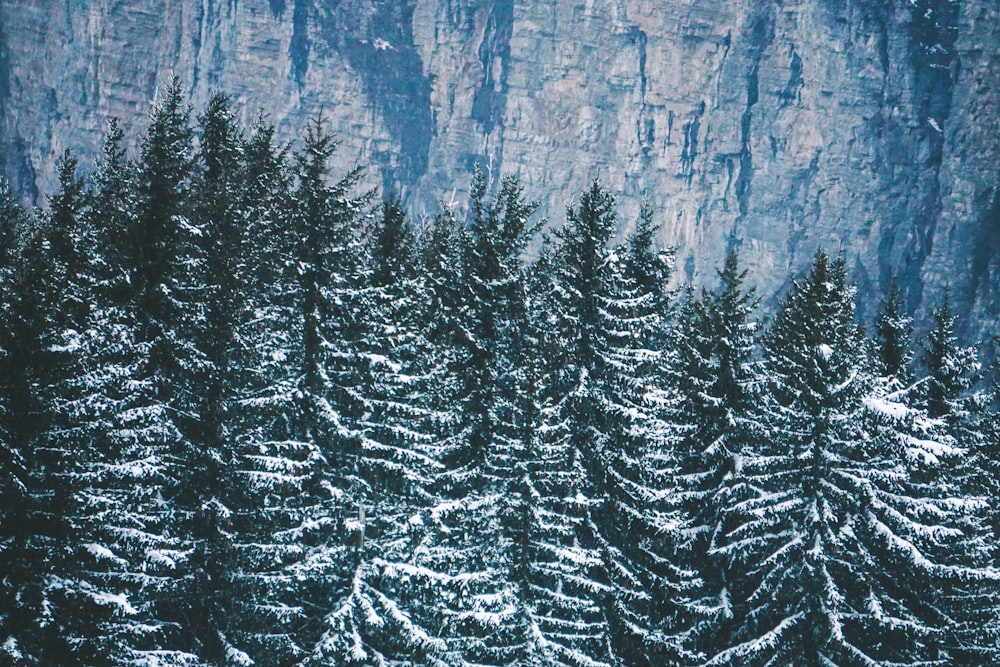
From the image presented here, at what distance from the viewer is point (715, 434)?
1010 inches

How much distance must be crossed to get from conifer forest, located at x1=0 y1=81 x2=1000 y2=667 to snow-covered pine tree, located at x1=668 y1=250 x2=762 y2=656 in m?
0.08

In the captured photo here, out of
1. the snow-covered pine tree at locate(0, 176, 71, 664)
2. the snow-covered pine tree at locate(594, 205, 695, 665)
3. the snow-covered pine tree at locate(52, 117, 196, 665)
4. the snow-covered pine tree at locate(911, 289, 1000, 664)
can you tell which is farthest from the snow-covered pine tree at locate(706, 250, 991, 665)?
the snow-covered pine tree at locate(0, 176, 71, 664)

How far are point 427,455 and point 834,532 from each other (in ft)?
29.0

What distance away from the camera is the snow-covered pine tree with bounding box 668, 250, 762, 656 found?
24.8 meters

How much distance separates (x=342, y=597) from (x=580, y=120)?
123275 millimetres

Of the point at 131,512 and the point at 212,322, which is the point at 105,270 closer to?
the point at 212,322

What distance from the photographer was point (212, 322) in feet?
70.1

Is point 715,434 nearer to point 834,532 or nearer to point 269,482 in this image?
point 834,532

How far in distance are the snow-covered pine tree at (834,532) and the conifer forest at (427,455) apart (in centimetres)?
8

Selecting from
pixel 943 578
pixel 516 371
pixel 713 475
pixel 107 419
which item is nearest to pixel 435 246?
pixel 516 371

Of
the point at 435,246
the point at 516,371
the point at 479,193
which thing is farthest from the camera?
the point at 435,246

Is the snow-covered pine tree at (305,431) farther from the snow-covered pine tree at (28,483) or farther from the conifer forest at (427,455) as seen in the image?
the snow-covered pine tree at (28,483)

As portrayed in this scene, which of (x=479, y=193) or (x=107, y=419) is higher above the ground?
(x=479, y=193)

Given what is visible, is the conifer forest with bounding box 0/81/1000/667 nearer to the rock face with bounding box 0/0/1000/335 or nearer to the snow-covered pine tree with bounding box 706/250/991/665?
the snow-covered pine tree with bounding box 706/250/991/665
